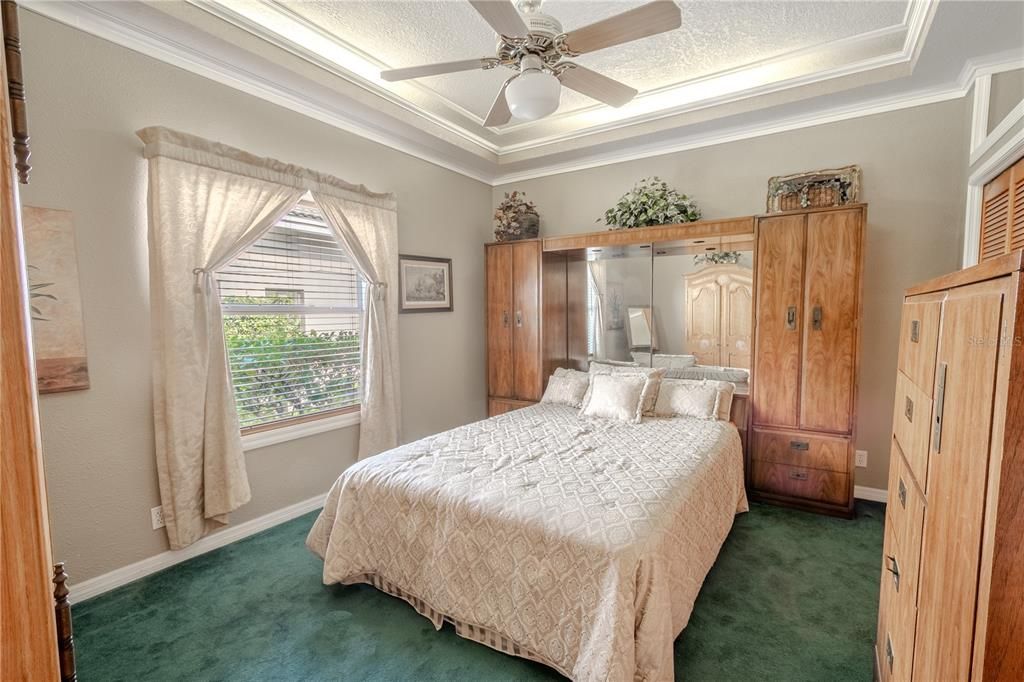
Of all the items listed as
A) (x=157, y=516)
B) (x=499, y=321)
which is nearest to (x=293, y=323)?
(x=157, y=516)

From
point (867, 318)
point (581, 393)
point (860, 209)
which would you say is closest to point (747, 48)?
point (860, 209)

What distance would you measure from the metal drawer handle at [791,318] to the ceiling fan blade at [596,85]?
183 centimetres

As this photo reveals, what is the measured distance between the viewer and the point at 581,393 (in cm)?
371

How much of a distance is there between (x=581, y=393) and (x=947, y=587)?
9.55ft

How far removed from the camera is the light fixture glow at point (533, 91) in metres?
1.90

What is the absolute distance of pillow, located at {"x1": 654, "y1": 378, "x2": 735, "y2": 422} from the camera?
3.18 m

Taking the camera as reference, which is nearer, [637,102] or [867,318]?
[867,318]

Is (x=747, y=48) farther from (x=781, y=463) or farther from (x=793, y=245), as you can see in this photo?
(x=781, y=463)

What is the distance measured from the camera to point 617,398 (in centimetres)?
329

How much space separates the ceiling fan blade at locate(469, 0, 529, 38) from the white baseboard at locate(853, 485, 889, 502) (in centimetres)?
354

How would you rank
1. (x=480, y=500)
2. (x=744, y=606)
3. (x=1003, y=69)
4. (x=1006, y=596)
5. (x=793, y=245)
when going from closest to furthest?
(x=1006, y=596)
(x=480, y=500)
(x=744, y=606)
(x=1003, y=69)
(x=793, y=245)

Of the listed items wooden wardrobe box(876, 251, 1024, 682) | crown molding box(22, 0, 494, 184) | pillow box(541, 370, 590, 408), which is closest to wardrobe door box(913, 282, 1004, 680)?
wooden wardrobe box(876, 251, 1024, 682)

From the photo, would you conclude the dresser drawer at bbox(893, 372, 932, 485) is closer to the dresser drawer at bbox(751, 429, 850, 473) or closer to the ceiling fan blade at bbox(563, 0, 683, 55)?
the ceiling fan blade at bbox(563, 0, 683, 55)

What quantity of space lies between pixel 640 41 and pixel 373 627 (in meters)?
3.44
